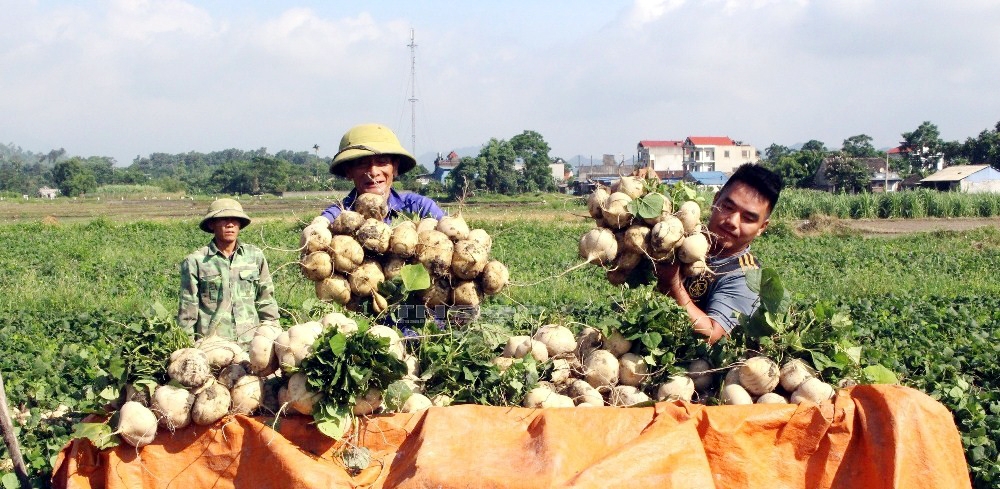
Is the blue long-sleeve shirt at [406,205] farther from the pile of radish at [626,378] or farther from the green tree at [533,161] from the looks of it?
the green tree at [533,161]

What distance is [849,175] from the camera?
161 feet

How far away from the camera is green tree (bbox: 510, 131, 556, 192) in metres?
60.0

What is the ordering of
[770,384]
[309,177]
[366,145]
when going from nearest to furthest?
[770,384] → [366,145] → [309,177]

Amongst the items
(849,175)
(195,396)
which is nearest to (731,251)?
(195,396)

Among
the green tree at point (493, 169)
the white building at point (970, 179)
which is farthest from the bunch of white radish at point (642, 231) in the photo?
the green tree at point (493, 169)

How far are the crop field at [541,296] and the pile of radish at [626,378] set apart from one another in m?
0.22

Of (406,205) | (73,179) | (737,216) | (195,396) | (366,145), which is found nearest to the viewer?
(195,396)

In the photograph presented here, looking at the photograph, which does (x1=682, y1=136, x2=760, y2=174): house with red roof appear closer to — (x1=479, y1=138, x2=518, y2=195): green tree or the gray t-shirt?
(x1=479, y1=138, x2=518, y2=195): green tree

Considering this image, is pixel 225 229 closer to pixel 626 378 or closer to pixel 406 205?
Result: pixel 406 205

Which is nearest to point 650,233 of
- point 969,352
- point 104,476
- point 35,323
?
point 104,476

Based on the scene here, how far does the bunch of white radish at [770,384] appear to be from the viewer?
3484 millimetres

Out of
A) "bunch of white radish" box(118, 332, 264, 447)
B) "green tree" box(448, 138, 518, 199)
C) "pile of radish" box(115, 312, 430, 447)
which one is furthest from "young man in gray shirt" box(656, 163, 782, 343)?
"green tree" box(448, 138, 518, 199)

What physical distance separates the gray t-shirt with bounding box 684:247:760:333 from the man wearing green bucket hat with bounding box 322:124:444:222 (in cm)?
145

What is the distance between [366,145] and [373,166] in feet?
0.42
